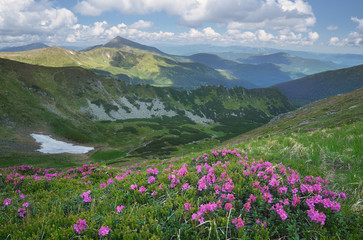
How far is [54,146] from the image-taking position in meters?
73.4

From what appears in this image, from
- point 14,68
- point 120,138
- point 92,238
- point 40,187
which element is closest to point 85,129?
point 120,138

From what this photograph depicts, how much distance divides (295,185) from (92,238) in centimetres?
499

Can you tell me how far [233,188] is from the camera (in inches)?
191

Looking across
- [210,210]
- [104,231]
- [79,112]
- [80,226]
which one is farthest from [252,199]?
[79,112]

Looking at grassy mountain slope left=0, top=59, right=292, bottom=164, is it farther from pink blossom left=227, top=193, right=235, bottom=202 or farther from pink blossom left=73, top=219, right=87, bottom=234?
pink blossom left=227, top=193, right=235, bottom=202

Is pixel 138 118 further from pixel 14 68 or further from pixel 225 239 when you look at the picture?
pixel 225 239

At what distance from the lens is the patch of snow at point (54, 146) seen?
69637 mm

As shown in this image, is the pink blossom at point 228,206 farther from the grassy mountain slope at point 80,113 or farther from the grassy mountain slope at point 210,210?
the grassy mountain slope at point 80,113

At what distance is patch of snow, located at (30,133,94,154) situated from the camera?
6964cm

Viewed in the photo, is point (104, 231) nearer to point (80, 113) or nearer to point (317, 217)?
point (317, 217)

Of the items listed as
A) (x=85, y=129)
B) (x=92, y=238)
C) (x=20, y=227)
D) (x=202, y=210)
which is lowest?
(x=85, y=129)

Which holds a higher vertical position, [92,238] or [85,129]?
[92,238]

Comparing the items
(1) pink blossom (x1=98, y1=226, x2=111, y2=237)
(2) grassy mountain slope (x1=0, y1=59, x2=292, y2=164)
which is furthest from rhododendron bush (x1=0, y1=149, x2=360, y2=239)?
(2) grassy mountain slope (x1=0, y1=59, x2=292, y2=164)

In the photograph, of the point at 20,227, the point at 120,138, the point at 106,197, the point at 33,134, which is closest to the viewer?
the point at 20,227
